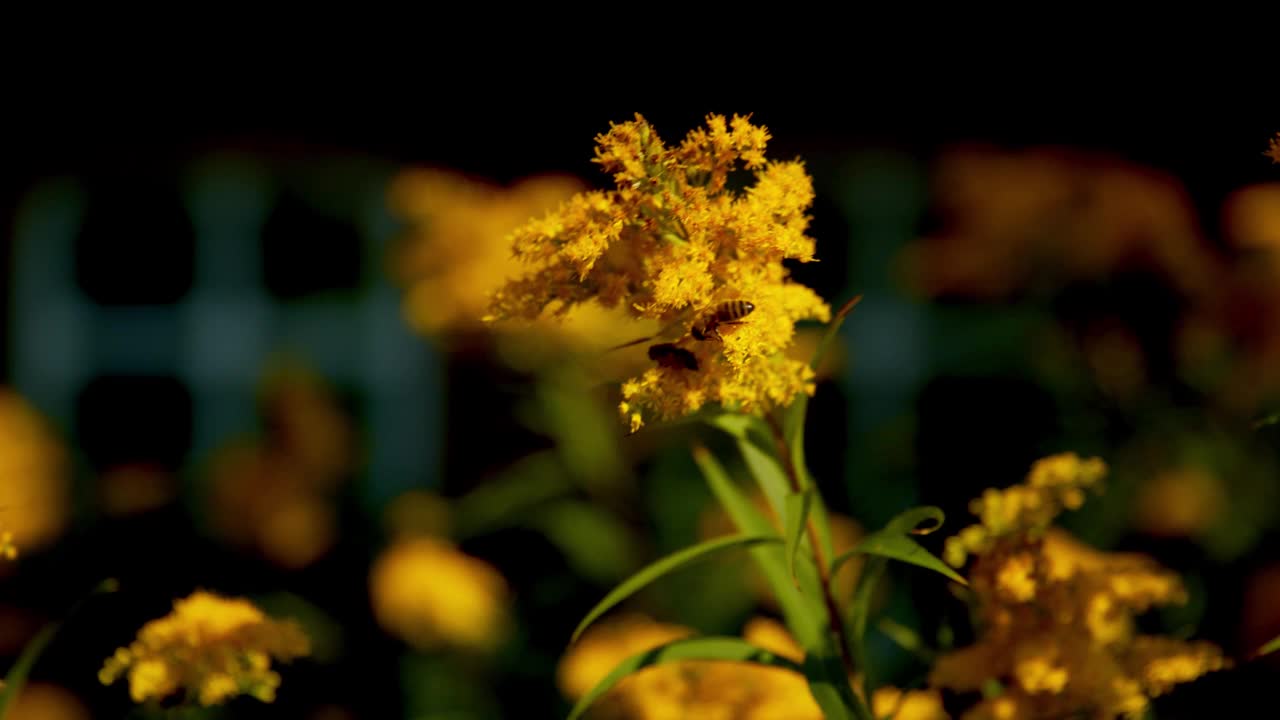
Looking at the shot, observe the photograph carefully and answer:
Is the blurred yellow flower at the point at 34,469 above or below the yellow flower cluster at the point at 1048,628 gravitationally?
below

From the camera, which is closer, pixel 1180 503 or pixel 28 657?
pixel 28 657

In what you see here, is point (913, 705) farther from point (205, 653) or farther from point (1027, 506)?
point (205, 653)

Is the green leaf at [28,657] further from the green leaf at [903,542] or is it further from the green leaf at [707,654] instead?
the green leaf at [903,542]

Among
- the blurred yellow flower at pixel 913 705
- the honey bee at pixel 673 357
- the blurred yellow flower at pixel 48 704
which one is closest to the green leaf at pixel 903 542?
the honey bee at pixel 673 357

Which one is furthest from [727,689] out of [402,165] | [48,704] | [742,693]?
[402,165]

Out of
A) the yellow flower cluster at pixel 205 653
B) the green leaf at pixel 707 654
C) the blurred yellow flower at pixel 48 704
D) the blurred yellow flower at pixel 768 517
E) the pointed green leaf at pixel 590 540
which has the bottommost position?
the blurred yellow flower at pixel 48 704

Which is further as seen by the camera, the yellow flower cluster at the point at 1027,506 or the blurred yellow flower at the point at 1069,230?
the blurred yellow flower at the point at 1069,230
